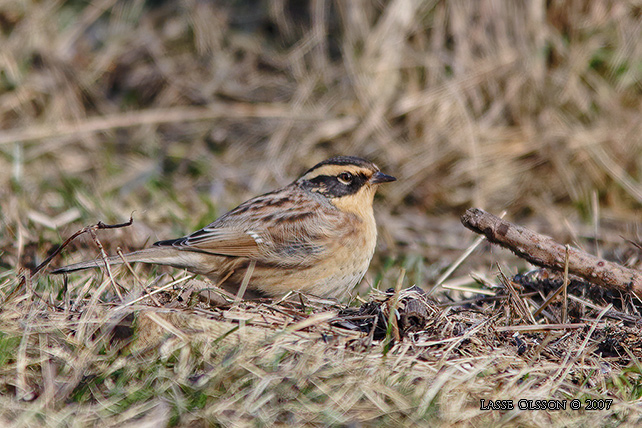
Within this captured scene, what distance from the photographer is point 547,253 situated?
5.16 m

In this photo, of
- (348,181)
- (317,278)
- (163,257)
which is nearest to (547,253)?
(317,278)

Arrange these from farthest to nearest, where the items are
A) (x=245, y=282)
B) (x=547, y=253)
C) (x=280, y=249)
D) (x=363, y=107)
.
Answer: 1. (x=363, y=107)
2. (x=280, y=249)
3. (x=245, y=282)
4. (x=547, y=253)

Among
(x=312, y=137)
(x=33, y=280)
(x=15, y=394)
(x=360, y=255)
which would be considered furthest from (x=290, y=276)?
(x=312, y=137)

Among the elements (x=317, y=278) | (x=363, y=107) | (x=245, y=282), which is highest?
(x=363, y=107)

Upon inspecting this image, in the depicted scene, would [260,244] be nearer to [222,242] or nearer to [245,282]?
[222,242]

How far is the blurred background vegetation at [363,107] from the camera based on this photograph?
1019cm

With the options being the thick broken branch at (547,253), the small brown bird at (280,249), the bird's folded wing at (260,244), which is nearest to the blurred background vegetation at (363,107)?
the small brown bird at (280,249)

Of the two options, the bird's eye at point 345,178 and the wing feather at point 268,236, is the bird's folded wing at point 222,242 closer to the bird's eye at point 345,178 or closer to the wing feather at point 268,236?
the wing feather at point 268,236

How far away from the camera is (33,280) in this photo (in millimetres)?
5301

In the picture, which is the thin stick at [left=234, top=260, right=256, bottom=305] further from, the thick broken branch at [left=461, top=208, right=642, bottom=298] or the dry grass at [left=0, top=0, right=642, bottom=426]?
the thick broken branch at [left=461, top=208, right=642, bottom=298]

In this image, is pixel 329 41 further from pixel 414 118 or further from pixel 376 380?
pixel 376 380

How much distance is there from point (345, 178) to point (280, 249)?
1.02 m

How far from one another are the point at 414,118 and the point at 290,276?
5.15 meters

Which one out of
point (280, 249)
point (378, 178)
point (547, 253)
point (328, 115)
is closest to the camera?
point (547, 253)
